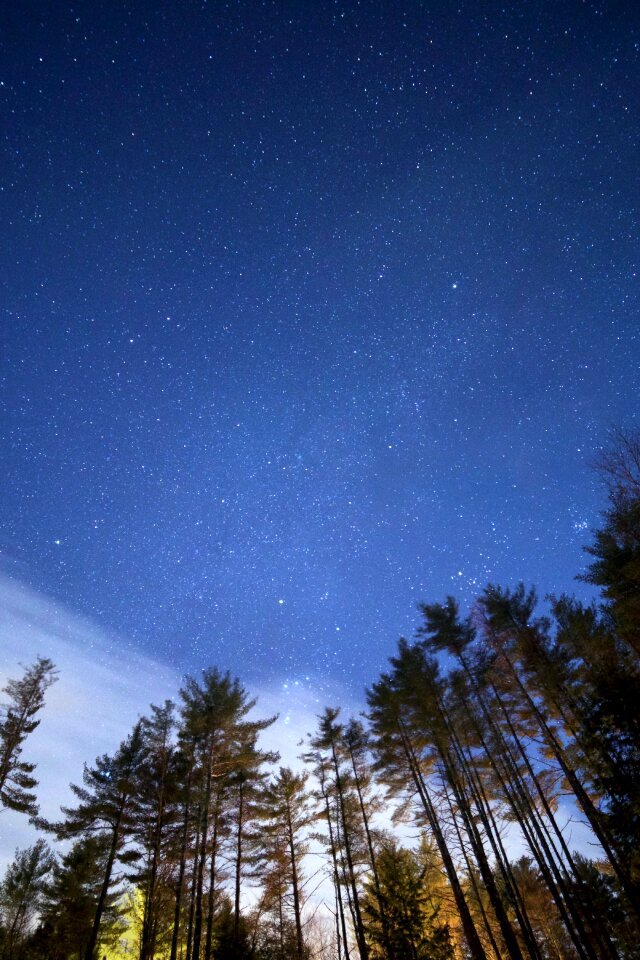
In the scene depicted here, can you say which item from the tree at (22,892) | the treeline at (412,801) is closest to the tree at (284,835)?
the treeline at (412,801)

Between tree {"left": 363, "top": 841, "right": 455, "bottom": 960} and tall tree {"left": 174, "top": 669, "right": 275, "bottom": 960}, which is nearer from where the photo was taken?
tree {"left": 363, "top": 841, "right": 455, "bottom": 960}

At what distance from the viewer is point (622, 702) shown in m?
13.9

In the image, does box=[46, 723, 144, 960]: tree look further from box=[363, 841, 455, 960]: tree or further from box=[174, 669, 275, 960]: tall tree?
box=[363, 841, 455, 960]: tree

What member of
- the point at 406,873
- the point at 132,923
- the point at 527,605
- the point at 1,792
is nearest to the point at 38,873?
the point at 132,923

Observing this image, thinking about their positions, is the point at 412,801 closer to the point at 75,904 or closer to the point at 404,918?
the point at 404,918

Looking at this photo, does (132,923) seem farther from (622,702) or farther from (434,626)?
(622,702)

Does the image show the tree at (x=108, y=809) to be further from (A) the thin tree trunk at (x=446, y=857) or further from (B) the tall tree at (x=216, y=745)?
(A) the thin tree trunk at (x=446, y=857)

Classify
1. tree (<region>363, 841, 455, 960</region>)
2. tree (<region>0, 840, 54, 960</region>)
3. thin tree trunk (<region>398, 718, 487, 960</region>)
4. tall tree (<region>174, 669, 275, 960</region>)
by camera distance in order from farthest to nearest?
tree (<region>0, 840, 54, 960</region>)
tall tree (<region>174, 669, 275, 960</region>)
tree (<region>363, 841, 455, 960</region>)
thin tree trunk (<region>398, 718, 487, 960</region>)

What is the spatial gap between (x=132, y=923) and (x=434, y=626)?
29.2 metres

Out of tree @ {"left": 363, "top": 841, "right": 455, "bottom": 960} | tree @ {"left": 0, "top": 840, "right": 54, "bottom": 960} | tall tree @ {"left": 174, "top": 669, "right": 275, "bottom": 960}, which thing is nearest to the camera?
tree @ {"left": 363, "top": 841, "right": 455, "bottom": 960}

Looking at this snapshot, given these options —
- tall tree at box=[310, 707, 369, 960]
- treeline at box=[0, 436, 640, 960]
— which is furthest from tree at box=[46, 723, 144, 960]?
tall tree at box=[310, 707, 369, 960]

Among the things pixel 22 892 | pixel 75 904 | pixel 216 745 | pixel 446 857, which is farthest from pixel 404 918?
pixel 22 892

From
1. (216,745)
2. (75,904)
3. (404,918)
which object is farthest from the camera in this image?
(75,904)

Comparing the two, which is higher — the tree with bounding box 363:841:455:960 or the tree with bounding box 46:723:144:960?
the tree with bounding box 46:723:144:960
